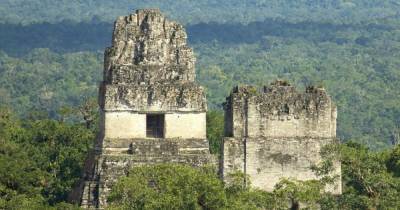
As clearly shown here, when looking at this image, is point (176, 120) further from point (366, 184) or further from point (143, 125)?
point (366, 184)

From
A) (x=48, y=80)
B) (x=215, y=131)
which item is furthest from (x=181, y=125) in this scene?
(x=48, y=80)

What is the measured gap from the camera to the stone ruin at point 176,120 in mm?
41531

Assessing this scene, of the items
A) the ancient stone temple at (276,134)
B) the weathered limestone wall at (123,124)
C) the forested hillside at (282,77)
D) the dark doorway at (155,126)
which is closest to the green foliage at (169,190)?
the ancient stone temple at (276,134)

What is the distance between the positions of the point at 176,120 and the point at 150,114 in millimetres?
605

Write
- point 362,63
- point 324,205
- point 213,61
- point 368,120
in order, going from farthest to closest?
point 213,61 < point 362,63 < point 368,120 < point 324,205

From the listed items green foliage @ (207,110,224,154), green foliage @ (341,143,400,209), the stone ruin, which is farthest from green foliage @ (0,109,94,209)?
green foliage @ (341,143,400,209)

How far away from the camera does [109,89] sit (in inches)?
1674

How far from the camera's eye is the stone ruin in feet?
136

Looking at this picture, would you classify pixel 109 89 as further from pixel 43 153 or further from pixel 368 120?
pixel 368 120

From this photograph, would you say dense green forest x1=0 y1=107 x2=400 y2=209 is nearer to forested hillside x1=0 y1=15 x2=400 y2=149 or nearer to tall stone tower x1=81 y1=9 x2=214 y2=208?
tall stone tower x1=81 y1=9 x2=214 y2=208

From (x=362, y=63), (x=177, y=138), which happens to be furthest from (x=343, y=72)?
(x=177, y=138)

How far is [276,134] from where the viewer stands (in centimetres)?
4181

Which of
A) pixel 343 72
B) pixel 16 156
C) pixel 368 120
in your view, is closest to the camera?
pixel 16 156

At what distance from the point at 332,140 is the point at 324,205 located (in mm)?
2948
